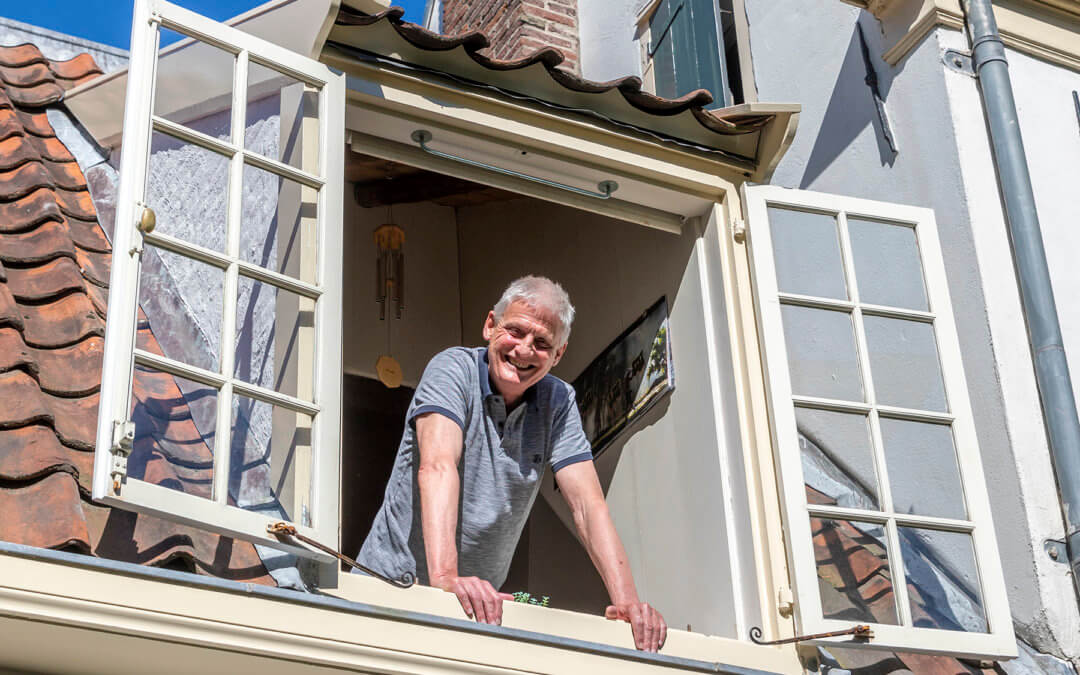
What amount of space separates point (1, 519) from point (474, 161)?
2.14 metres

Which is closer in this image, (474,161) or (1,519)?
(1,519)

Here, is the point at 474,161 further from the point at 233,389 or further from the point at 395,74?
the point at 233,389

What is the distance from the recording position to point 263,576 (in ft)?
11.8

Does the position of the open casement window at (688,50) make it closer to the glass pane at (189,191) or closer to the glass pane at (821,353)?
the glass pane at (821,353)

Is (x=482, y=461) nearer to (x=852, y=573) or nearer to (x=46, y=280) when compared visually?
(x=852, y=573)

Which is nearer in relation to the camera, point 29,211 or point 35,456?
point 35,456

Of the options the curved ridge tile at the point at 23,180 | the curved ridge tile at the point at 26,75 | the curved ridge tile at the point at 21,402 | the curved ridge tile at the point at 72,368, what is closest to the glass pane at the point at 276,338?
the curved ridge tile at the point at 72,368

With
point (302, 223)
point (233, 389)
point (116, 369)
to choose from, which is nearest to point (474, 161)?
point (302, 223)

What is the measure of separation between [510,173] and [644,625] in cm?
172

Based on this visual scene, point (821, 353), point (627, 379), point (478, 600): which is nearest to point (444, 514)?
point (478, 600)

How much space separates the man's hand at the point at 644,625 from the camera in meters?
3.99

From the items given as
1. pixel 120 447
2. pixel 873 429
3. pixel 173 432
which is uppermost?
pixel 873 429

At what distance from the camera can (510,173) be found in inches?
195

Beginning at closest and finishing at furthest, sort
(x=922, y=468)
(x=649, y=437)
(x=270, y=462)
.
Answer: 1. (x=270, y=462)
2. (x=922, y=468)
3. (x=649, y=437)
